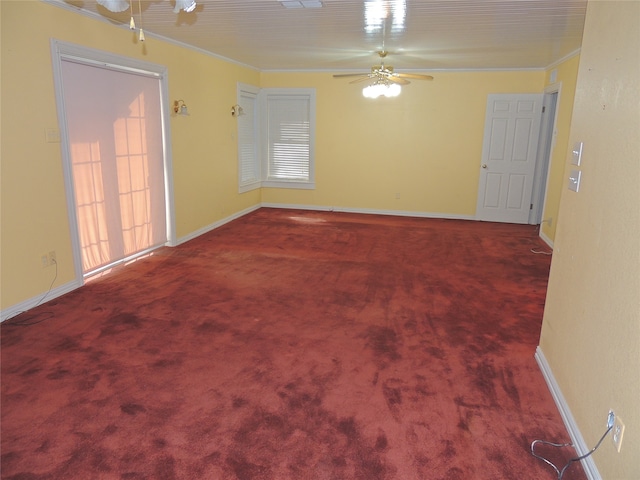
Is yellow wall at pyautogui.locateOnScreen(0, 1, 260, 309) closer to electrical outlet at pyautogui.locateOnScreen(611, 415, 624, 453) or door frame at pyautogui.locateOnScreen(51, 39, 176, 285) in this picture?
door frame at pyautogui.locateOnScreen(51, 39, 176, 285)

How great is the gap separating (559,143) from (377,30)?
3.19 m

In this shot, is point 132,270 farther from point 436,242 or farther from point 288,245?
point 436,242

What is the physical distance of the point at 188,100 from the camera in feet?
19.0

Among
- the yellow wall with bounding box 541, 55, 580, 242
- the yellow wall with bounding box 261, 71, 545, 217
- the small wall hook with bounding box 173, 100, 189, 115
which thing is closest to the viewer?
the small wall hook with bounding box 173, 100, 189, 115

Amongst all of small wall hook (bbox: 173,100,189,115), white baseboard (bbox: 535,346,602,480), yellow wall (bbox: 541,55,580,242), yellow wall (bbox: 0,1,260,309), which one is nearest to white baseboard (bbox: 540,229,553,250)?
yellow wall (bbox: 541,55,580,242)

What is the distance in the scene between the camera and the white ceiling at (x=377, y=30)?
3779 mm

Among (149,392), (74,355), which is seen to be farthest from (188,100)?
(149,392)

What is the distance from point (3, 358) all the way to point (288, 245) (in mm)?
3476

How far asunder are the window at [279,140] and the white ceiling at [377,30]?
121 centimetres

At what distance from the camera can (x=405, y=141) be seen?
771 cm

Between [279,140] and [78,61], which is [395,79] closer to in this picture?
[279,140]

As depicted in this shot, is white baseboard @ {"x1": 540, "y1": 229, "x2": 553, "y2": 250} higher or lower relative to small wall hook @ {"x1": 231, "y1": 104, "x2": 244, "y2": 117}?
lower

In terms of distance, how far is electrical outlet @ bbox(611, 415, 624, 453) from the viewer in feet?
5.87

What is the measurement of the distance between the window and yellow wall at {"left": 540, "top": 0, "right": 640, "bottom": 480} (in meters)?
5.76
